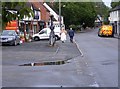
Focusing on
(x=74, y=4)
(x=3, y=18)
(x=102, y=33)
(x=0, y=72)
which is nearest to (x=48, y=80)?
(x=0, y=72)

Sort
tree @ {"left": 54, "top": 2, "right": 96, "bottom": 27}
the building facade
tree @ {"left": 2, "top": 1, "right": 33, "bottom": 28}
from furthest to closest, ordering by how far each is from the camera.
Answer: tree @ {"left": 54, "top": 2, "right": 96, "bottom": 27} → the building facade → tree @ {"left": 2, "top": 1, "right": 33, "bottom": 28}

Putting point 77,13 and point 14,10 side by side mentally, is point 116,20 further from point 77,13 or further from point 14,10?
point 14,10

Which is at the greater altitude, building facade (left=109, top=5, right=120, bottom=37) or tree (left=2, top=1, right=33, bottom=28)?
tree (left=2, top=1, right=33, bottom=28)

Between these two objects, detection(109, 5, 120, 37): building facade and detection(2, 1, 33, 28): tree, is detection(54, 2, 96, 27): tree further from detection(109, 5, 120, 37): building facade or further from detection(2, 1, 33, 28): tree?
detection(2, 1, 33, 28): tree

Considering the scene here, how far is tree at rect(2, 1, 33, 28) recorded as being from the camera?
39475 mm

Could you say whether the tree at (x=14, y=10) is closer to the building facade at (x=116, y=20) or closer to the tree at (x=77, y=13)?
the building facade at (x=116, y=20)

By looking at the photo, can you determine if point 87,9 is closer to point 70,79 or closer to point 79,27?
point 79,27

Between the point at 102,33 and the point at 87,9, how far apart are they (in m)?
45.2

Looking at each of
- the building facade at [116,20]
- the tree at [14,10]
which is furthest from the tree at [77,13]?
the tree at [14,10]

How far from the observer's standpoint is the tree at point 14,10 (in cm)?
3947

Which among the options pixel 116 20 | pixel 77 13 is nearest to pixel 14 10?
pixel 116 20

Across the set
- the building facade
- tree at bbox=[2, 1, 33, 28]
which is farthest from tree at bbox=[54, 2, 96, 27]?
tree at bbox=[2, 1, 33, 28]

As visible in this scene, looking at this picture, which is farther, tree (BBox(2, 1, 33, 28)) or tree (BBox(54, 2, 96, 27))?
tree (BBox(54, 2, 96, 27))

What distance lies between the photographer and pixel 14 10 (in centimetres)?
4156
